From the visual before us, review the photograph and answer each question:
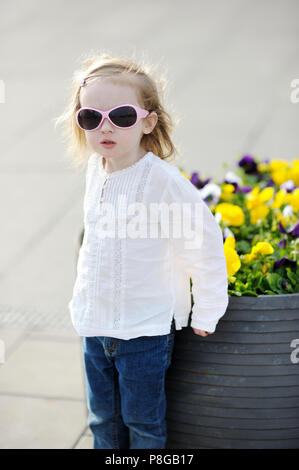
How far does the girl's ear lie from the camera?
2.04m

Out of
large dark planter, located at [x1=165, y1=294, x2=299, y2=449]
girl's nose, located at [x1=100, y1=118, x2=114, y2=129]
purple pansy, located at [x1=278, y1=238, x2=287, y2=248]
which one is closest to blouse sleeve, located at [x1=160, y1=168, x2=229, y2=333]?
large dark planter, located at [x1=165, y1=294, x2=299, y2=449]

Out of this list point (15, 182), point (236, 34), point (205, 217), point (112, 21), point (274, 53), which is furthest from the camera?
point (112, 21)

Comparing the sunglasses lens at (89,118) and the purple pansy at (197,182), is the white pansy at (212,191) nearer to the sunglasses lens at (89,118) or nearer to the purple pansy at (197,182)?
the purple pansy at (197,182)

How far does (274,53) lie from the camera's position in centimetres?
959

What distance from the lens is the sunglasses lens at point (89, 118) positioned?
6.33 feet

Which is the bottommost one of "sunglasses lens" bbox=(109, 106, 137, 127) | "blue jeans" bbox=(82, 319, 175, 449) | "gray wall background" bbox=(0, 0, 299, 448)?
"gray wall background" bbox=(0, 0, 299, 448)

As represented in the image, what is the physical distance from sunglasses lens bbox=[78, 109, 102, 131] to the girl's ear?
0.60 ft

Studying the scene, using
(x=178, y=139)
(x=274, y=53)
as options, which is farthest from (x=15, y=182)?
(x=274, y=53)

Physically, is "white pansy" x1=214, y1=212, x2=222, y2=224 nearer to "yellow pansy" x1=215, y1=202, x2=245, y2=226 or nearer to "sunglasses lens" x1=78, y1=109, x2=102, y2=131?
→ "yellow pansy" x1=215, y1=202, x2=245, y2=226

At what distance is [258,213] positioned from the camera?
2.77 metres

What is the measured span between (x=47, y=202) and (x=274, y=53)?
5465 mm

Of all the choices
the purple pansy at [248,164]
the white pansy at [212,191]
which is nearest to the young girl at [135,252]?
the white pansy at [212,191]

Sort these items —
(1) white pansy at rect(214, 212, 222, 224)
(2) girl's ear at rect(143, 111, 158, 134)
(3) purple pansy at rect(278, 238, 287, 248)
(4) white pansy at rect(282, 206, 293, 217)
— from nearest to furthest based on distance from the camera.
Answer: (2) girl's ear at rect(143, 111, 158, 134) → (3) purple pansy at rect(278, 238, 287, 248) → (1) white pansy at rect(214, 212, 222, 224) → (4) white pansy at rect(282, 206, 293, 217)
